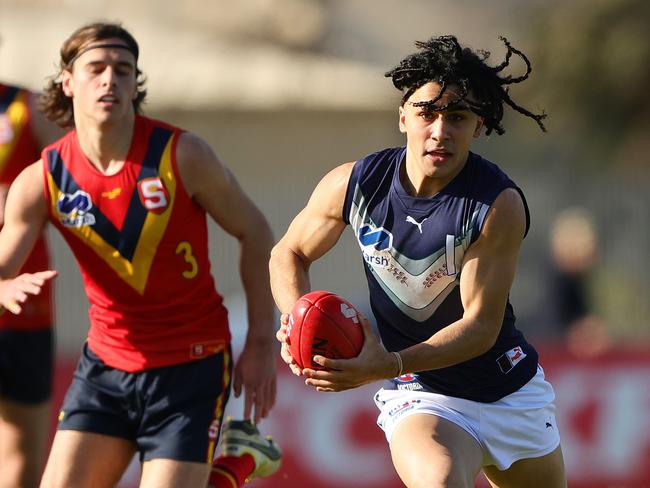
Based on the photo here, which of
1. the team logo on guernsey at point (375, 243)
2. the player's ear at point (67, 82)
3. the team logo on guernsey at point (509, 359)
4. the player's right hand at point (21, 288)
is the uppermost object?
the player's ear at point (67, 82)

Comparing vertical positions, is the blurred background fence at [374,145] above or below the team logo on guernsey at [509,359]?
above

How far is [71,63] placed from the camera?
6145 millimetres

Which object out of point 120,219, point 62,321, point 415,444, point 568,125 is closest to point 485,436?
point 415,444

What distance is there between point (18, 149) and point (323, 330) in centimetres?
271

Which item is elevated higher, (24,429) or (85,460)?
(24,429)

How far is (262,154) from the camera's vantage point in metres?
21.9

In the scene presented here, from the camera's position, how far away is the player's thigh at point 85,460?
565 centimetres

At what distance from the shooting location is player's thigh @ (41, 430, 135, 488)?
18.5ft

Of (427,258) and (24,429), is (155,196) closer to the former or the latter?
(427,258)

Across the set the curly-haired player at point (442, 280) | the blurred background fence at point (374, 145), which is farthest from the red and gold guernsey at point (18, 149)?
the blurred background fence at point (374, 145)

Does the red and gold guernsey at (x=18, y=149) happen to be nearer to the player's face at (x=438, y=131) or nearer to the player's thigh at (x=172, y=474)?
the player's thigh at (x=172, y=474)

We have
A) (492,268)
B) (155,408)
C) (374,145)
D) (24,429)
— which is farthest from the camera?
(374,145)

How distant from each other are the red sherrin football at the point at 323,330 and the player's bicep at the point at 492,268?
482mm

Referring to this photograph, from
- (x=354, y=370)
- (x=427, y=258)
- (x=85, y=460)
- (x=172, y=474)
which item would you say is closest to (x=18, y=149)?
(x=85, y=460)
